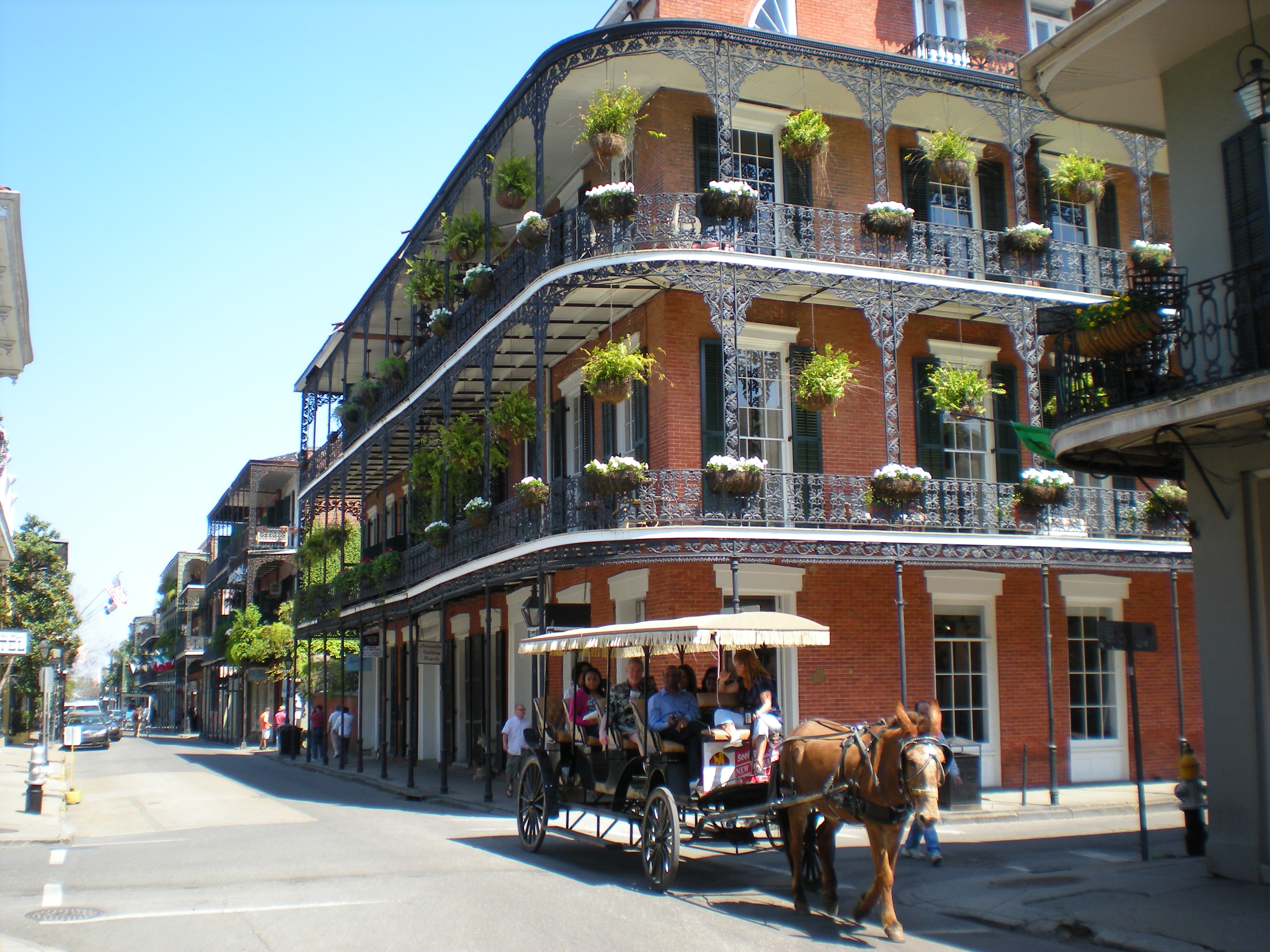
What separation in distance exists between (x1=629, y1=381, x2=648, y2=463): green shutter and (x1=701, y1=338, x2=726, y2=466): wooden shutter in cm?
97

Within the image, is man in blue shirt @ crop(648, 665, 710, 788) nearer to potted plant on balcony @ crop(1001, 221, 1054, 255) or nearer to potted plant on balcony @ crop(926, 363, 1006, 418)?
potted plant on balcony @ crop(926, 363, 1006, 418)

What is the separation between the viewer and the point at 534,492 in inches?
670

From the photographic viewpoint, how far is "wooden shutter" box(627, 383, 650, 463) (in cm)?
1798

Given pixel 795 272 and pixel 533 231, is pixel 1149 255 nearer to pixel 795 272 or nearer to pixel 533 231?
pixel 795 272

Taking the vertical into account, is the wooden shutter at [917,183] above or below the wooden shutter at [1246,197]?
above

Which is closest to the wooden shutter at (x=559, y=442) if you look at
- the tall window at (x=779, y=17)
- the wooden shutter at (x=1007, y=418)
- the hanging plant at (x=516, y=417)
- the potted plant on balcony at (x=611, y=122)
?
the hanging plant at (x=516, y=417)

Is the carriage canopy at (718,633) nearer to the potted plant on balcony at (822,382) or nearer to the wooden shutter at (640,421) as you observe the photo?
the potted plant on balcony at (822,382)

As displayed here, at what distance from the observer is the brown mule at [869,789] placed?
7.95 metres

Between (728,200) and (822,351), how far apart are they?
3.15 meters

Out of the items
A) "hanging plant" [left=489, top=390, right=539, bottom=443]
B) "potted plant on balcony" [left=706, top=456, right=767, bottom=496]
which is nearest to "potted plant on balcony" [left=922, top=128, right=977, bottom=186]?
"potted plant on balcony" [left=706, top=456, right=767, bottom=496]

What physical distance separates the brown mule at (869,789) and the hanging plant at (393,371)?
17.3 m

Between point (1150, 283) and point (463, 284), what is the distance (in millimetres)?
12698

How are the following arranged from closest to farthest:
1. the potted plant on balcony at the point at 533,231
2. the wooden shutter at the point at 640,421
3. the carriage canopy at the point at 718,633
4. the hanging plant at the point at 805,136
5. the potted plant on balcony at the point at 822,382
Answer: the carriage canopy at the point at 718,633, the potted plant on balcony at the point at 822,382, the hanging plant at the point at 805,136, the potted plant on balcony at the point at 533,231, the wooden shutter at the point at 640,421

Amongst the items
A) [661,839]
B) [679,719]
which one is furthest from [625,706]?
[661,839]
